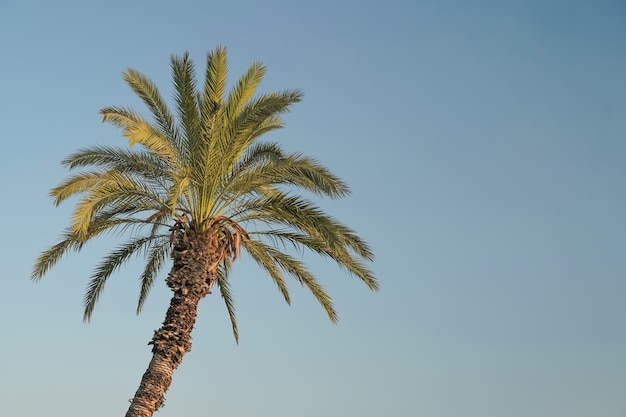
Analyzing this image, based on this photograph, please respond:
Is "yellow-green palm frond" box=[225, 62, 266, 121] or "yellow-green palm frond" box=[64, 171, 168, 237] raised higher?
"yellow-green palm frond" box=[225, 62, 266, 121]

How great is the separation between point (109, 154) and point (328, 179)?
17.1 ft

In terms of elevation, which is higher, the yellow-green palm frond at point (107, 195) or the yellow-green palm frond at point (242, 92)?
the yellow-green palm frond at point (242, 92)

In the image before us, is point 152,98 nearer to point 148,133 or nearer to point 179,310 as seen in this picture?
point 148,133

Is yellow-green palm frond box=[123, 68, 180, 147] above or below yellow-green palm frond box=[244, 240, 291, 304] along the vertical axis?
above

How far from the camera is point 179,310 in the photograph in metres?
18.1

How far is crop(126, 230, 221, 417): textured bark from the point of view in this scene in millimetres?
17484

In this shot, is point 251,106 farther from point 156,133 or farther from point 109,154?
point 109,154

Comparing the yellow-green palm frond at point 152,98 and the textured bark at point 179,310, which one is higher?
the yellow-green palm frond at point 152,98

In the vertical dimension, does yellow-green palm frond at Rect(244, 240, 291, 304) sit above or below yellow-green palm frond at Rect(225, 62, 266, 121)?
below

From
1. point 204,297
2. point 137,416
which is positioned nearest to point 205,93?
point 204,297

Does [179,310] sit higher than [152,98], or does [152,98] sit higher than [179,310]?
[152,98]

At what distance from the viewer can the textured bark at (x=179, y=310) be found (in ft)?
57.4

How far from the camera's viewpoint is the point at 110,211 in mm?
19219

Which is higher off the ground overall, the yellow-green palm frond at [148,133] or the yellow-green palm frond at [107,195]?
the yellow-green palm frond at [148,133]
